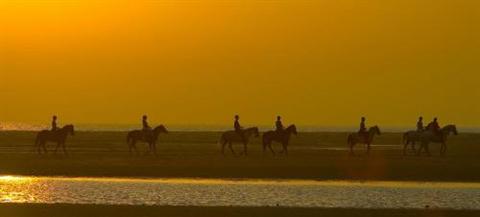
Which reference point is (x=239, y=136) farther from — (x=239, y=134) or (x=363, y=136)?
(x=363, y=136)

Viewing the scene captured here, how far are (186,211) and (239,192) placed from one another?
6459 mm

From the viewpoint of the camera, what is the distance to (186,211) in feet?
91.7

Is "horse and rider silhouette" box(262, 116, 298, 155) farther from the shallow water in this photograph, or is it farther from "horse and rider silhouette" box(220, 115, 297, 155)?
the shallow water

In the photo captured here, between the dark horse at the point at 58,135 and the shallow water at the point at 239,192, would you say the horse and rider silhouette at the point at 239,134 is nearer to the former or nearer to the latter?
the dark horse at the point at 58,135

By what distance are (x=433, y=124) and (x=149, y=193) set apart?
2892cm

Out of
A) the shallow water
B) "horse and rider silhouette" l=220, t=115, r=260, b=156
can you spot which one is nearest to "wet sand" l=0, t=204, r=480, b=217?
the shallow water

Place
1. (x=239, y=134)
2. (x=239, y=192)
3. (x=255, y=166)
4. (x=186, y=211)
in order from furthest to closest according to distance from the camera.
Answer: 1. (x=239, y=134)
2. (x=255, y=166)
3. (x=239, y=192)
4. (x=186, y=211)

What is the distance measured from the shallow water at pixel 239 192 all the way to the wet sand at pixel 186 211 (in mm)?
1294

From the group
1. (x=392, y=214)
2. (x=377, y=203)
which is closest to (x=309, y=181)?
(x=377, y=203)

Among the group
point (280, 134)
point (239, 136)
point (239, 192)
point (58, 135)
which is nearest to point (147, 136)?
point (58, 135)

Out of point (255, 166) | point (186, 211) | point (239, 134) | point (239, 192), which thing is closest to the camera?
point (186, 211)

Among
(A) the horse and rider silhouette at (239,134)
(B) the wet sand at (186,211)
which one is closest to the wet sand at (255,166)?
(A) the horse and rider silhouette at (239,134)

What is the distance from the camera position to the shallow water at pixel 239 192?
3053 cm

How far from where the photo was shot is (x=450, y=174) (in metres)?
43.9
